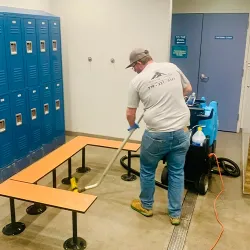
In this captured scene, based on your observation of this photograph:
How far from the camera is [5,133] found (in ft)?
11.7

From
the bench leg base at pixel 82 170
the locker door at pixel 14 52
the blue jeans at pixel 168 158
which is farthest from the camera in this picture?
the bench leg base at pixel 82 170

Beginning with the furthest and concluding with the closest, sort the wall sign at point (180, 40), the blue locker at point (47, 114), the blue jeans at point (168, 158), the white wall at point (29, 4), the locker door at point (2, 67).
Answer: the wall sign at point (180, 40)
the blue locker at point (47, 114)
the white wall at point (29, 4)
the locker door at point (2, 67)
the blue jeans at point (168, 158)

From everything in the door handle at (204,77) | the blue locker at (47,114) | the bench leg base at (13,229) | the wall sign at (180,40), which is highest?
the wall sign at (180,40)

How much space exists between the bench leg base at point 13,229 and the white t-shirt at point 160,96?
139 centimetres

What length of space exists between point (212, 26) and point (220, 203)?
10.6ft

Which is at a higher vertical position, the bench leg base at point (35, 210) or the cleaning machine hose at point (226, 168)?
the cleaning machine hose at point (226, 168)

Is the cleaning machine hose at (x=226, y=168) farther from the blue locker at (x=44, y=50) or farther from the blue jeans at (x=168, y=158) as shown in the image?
the blue locker at (x=44, y=50)

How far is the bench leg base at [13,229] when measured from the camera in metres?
2.62

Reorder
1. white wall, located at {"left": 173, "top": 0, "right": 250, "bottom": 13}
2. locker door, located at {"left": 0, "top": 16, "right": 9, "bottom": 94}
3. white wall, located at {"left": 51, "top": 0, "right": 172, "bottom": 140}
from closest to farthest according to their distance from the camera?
locker door, located at {"left": 0, "top": 16, "right": 9, "bottom": 94} < white wall, located at {"left": 51, "top": 0, "right": 172, "bottom": 140} < white wall, located at {"left": 173, "top": 0, "right": 250, "bottom": 13}

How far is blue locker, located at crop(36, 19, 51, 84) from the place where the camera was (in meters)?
3.99

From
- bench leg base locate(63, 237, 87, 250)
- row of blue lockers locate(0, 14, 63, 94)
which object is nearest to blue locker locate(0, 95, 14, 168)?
row of blue lockers locate(0, 14, 63, 94)

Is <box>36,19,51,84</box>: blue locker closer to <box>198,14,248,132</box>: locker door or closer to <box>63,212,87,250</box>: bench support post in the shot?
<box>63,212,87,250</box>: bench support post

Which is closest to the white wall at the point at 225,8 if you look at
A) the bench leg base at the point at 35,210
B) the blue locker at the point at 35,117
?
the blue locker at the point at 35,117

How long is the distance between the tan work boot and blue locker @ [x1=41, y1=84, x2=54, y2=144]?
5.99ft
